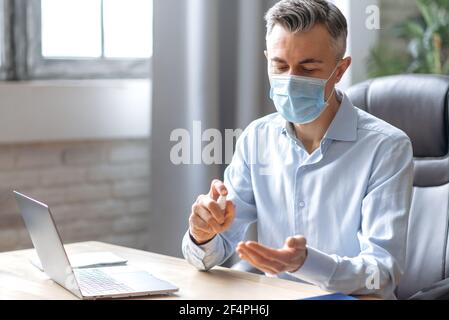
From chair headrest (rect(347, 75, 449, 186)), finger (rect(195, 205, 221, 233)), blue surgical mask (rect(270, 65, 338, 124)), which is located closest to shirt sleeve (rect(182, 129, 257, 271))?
finger (rect(195, 205, 221, 233))

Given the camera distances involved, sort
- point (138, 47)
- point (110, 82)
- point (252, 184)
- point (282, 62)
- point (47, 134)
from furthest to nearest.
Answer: point (138, 47)
point (110, 82)
point (47, 134)
point (252, 184)
point (282, 62)

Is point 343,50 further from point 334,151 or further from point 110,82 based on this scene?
point 110,82

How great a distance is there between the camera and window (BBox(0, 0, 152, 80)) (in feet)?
11.1

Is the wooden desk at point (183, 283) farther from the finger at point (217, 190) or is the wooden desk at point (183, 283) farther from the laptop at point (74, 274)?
the finger at point (217, 190)

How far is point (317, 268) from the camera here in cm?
185

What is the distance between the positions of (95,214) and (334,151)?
1654 millimetres

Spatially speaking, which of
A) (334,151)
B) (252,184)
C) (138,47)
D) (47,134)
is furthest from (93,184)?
(334,151)

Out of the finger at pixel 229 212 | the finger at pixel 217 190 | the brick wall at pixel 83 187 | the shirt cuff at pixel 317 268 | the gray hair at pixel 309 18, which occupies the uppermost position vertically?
the gray hair at pixel 309 18

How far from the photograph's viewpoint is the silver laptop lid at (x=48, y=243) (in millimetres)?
1808

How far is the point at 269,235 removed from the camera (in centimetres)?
227

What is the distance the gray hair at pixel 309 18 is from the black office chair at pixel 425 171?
0.35m

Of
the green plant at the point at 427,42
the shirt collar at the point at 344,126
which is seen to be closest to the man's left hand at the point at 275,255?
the shirt collar at the point at 344,126

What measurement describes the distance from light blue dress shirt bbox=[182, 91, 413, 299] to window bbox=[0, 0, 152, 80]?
134 centimetres

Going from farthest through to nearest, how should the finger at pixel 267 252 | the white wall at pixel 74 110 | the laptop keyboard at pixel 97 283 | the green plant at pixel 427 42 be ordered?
1. the green plant at pixel 427 42
2. the white wall at pixel 74 110
3. the laptop keyboard at pixel 97 283
4. the finger at pixel 267 252
